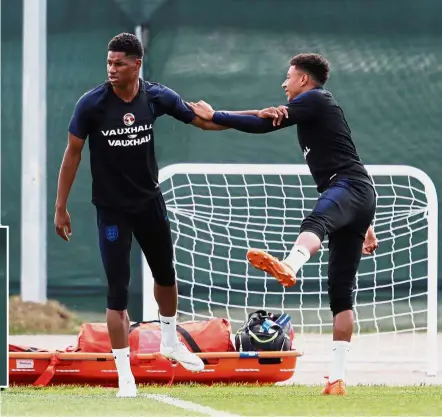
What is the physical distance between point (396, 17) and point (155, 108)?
6.25 meters

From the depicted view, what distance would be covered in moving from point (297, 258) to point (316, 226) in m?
0.30

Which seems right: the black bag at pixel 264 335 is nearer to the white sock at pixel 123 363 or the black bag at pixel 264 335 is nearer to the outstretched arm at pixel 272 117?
the white sock at pixel 123 363

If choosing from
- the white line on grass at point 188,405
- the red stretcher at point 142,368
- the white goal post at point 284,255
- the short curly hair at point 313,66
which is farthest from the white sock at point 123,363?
the white goal post at point 284,255

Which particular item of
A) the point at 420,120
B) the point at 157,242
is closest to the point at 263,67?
the point at 420,120

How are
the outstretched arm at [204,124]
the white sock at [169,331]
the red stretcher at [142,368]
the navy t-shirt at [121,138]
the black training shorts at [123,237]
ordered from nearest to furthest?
1. the navy t-shirt at [121,138]
2. the black training shorts at [123,237]
3. the outstretched arm at [204,124]
4. the white sock at [169,331]
5. the red stretcher at [142,368]

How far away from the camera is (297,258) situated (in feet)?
23.4

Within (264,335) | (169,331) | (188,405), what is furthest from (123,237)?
(264,335)

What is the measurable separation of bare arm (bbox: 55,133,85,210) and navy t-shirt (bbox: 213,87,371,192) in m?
0.86

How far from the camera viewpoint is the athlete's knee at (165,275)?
810cm

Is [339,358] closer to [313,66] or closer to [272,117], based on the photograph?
[272,117]

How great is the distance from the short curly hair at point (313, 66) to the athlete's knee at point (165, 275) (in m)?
1.45

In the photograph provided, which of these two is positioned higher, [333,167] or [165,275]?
[333,167]

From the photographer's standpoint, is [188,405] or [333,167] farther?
[333,167]

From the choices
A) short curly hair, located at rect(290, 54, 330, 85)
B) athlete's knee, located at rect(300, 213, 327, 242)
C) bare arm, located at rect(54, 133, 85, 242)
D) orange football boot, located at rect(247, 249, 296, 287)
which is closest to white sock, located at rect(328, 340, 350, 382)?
athlete's knee, located at rect(300, 213, 327, 242)
